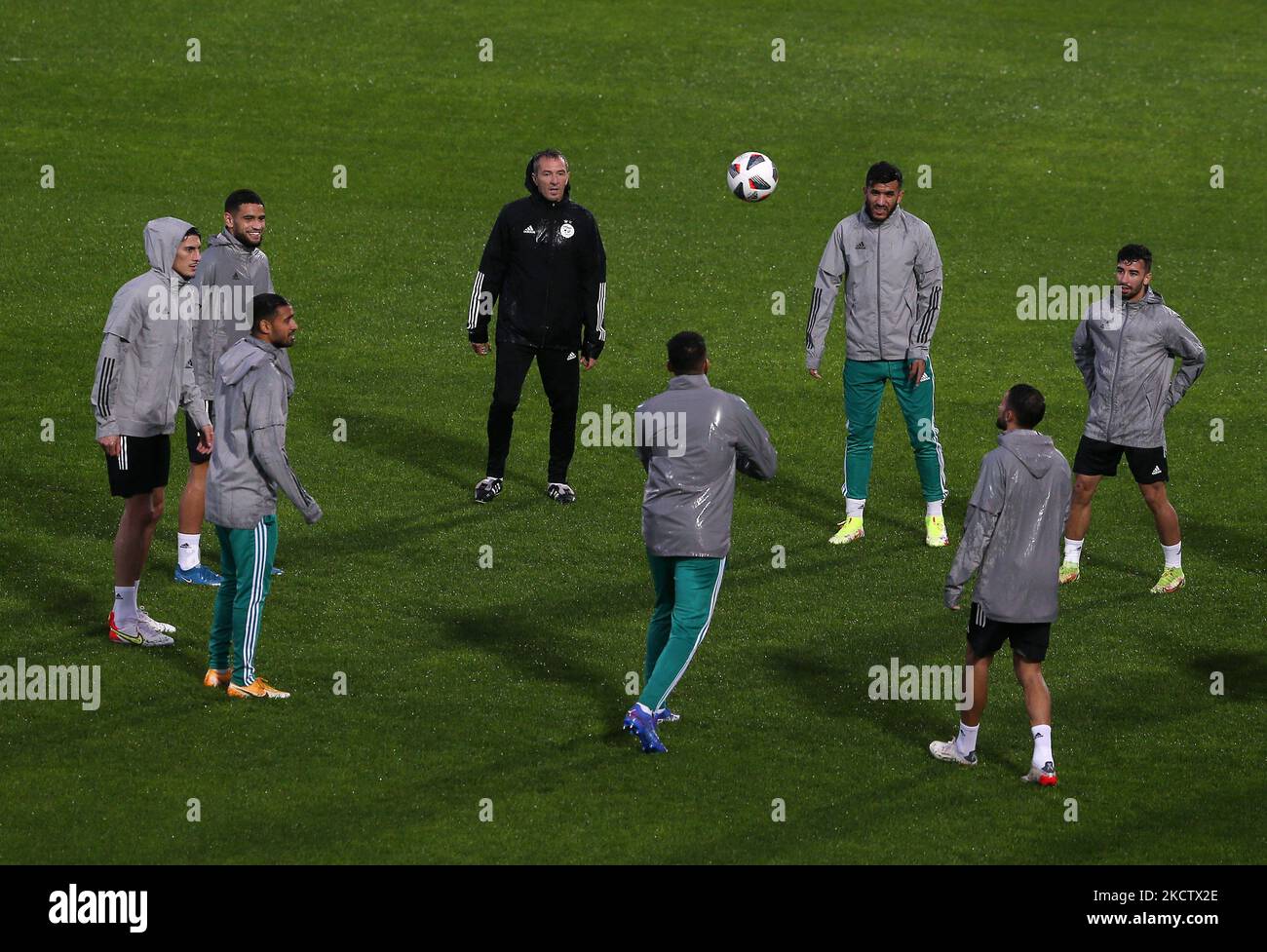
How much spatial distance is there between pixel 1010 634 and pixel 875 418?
3.99 m

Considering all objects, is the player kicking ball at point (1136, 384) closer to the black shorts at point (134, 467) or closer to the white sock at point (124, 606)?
the black shorts at point (134, 467)

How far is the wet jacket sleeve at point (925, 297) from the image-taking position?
12.6m

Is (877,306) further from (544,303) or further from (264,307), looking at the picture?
(264,307)

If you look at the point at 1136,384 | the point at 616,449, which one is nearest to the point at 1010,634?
the point at 1136,384

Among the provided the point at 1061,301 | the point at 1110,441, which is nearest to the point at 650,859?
the point at 1110,441

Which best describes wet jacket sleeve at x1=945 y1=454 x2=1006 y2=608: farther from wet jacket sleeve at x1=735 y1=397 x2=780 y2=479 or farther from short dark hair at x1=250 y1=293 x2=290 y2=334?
short dark hair at x1=250 y1=293 x2=290 y2=334

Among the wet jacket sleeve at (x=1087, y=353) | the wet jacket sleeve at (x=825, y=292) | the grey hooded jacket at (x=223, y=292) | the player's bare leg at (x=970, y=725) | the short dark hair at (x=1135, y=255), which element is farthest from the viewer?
the wet jacket sleeve at (x=825, y=292)

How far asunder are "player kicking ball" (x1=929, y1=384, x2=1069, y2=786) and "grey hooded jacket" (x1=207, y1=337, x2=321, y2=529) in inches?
137

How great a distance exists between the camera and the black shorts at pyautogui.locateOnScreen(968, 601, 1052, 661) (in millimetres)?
8766

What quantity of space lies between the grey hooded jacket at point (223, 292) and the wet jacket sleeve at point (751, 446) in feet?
13.0

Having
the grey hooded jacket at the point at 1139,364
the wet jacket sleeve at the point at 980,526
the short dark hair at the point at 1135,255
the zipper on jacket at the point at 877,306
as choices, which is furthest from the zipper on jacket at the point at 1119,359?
the wet jacket sleeve at the point at 980,526

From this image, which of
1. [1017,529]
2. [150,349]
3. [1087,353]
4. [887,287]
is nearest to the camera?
[1017,529]

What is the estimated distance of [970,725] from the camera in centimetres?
896

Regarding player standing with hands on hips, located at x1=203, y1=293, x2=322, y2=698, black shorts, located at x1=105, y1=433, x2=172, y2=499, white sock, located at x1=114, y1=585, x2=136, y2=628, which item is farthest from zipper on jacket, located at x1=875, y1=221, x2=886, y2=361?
white sock, located at x1=114, y1=585, x2=136, y2=628
